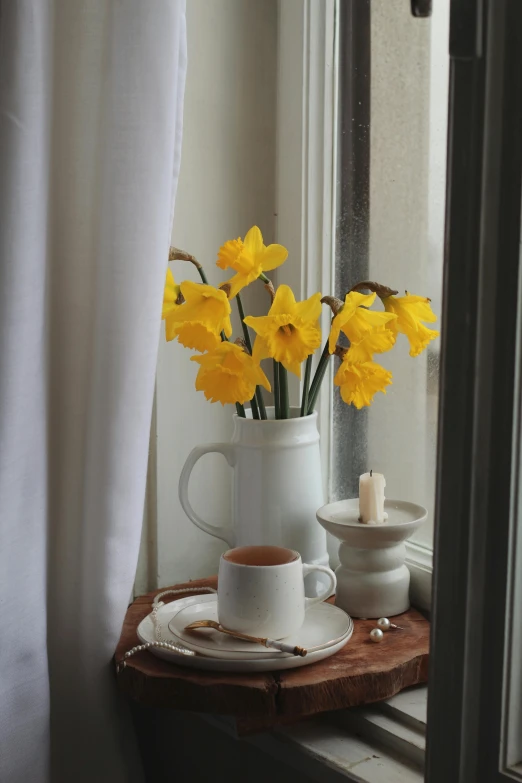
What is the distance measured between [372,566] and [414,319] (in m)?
0.31

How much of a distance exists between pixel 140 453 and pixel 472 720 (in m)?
0.47

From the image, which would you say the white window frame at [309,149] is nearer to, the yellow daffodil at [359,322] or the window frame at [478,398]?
the yellow daffodil at [359,322]

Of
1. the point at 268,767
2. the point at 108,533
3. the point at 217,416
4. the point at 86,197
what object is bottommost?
the point at 268,767

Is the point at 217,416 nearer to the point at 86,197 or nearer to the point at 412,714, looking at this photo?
the point at 86,197

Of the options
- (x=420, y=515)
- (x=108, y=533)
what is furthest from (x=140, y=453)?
(x=420, y=515)

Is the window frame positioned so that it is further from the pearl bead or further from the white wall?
the white wall

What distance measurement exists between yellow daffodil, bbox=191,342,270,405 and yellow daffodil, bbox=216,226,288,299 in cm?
7

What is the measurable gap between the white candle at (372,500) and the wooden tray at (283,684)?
15cm

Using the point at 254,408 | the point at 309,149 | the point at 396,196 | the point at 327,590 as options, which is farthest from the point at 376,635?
the point at 309,149

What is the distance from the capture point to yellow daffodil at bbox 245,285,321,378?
3.12ft

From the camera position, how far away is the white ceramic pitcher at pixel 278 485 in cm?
104

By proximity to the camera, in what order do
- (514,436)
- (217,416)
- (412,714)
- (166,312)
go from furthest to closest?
(217,416)
(166,312)
(412,714)
(514,436)

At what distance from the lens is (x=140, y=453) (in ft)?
3.14

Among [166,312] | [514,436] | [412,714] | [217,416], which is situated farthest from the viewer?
[217,416]
